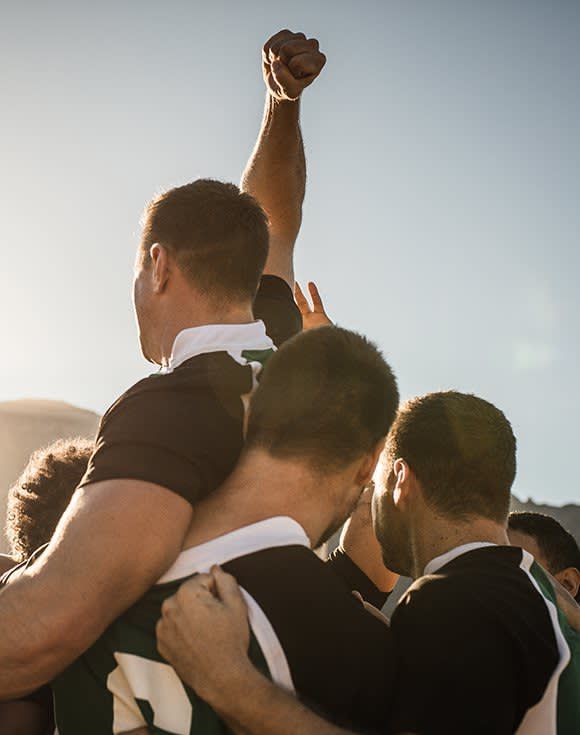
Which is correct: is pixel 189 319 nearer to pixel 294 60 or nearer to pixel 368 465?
pixel 368 465

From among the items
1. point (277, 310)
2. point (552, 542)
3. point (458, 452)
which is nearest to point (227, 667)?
point (458, 452)

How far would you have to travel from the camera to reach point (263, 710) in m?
2.03

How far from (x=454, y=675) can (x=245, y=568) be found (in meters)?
0.63

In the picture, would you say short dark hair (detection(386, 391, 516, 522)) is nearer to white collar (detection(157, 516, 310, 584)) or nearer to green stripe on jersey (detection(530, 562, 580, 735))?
green stripe on jersey (detection(530, 562, 580, 735))

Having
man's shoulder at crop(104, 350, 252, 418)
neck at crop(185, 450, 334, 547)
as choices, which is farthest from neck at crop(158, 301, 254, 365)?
neck at crop(185, 450, 334, 547)

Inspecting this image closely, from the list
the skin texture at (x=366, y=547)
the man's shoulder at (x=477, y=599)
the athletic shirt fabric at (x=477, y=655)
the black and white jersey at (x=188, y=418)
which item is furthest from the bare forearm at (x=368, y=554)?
the black and white jersey at (x=188, y=418)

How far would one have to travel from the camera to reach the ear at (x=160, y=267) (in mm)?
2811

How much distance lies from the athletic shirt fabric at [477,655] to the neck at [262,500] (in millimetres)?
399

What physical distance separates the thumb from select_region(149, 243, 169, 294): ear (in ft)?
3.51

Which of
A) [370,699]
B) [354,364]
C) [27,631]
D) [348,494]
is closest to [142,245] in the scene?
[354,364]

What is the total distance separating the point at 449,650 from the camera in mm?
2242

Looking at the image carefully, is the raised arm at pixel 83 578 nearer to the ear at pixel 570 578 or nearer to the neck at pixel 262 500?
the neck at pixel 262 500

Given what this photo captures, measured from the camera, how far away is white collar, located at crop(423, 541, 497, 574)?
2797 mm

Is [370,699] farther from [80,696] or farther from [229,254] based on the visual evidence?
[229,254]
